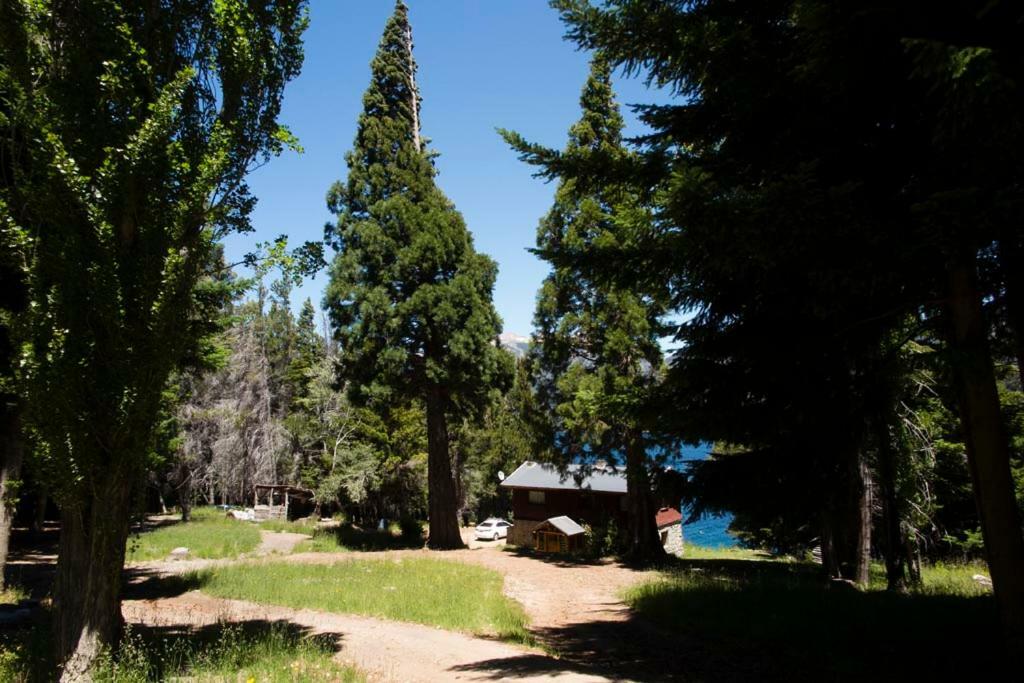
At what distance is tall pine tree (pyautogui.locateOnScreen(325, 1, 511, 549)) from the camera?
66.8 ft

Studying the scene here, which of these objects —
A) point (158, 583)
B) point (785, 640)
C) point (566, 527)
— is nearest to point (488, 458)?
point (566, 527)

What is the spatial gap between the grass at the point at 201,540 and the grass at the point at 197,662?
11.5 meters

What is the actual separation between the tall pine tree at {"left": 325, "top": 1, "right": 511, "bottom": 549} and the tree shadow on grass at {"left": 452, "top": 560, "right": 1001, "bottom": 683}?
39.1ft

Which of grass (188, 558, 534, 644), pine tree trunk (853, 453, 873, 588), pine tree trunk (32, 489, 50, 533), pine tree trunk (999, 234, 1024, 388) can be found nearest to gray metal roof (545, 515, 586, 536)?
grass (188, 558, 534, 644)

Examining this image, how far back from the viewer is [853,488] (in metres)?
7.13

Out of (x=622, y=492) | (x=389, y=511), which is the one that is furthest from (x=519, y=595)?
(x=389, y=511)

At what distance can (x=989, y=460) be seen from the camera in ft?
18.2

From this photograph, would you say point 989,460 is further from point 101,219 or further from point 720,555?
point 720,555

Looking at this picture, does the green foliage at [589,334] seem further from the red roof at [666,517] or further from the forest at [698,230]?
the red roof at [666,517]

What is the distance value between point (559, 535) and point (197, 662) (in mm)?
23128

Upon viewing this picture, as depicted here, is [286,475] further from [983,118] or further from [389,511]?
[983,118]

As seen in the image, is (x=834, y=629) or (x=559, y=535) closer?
(x=834, y=629)

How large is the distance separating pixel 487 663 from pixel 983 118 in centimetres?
759

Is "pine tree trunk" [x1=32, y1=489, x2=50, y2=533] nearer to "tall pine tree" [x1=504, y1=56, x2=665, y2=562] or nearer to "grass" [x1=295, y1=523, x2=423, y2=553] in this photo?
"grass" [x1=295, y1=523, x2=423, y2=553]
